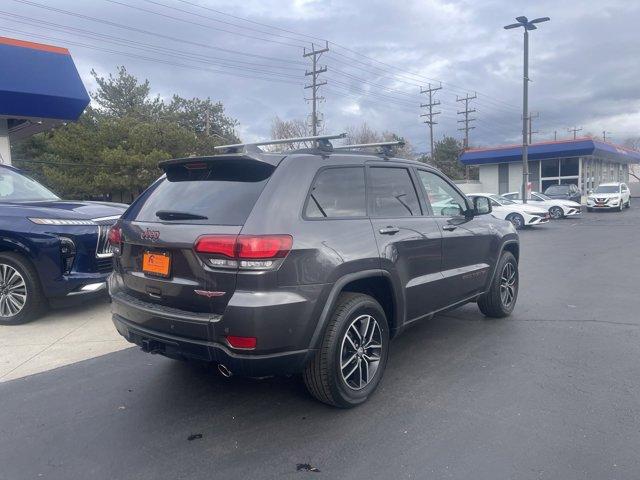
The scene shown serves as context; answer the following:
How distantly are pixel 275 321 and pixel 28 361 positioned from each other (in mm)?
3076

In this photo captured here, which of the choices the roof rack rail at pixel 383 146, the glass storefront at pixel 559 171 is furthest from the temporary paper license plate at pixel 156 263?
the glass storefront at pixel 559 171

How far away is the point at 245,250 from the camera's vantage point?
9.89ft

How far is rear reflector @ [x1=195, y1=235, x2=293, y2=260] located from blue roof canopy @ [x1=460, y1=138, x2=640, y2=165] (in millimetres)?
38063

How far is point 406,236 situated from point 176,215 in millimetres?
1799

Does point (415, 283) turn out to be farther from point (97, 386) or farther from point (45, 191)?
point (45, 191)

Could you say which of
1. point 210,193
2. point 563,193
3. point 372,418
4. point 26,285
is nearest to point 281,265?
point 210,193

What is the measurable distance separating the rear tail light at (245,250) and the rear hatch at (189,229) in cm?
3

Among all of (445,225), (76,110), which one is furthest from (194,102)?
(445,225)

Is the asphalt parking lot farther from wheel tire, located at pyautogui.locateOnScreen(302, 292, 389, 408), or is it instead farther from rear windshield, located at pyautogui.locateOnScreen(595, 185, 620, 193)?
rear windshield, located at pyautogui.locateOnScreen(595, 185, 620, 193)

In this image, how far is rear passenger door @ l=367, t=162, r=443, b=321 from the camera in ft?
12.8

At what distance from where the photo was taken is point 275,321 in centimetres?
305

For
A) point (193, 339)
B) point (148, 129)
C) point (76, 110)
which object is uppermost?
point (148, 129)

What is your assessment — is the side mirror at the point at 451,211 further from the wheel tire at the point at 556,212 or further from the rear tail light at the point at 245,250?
the wheel tire at the point at 556,212

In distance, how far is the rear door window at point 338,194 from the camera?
3492 millimetres
